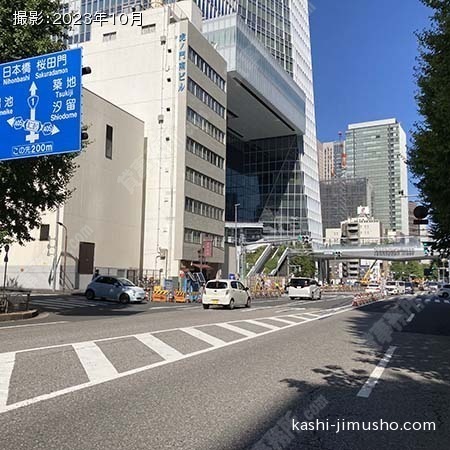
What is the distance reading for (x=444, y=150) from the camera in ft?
40.4

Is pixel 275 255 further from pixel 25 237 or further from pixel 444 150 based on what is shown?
pixel 444 150

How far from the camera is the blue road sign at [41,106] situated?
14.2 meters

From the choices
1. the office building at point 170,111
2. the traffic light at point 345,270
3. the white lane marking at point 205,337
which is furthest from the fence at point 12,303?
the traffic light at point 345,270

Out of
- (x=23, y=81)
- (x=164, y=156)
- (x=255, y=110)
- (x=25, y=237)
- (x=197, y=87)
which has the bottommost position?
(x=25, y=237)

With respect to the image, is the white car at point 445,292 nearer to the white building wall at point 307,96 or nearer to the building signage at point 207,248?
the building signage at point 207,248

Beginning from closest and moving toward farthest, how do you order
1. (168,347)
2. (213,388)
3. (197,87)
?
(213,388) < (168,347) < (197,87)

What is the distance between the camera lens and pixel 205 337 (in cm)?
1258

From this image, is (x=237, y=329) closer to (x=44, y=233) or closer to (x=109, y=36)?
(x=44, y=233)

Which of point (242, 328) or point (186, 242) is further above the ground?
point (186, 242)

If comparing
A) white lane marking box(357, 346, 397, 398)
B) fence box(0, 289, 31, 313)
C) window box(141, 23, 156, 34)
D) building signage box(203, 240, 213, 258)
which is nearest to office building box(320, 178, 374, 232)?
building signage box(203, 240, 213, 258)

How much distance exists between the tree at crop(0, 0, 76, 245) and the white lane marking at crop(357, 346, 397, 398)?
1331cm

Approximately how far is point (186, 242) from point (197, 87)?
18269 mm

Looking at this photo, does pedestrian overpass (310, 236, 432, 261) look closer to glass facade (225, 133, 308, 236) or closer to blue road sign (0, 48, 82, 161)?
glass facade (225, 133, 308, 236)

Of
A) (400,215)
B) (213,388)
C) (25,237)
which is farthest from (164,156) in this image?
(400,215)
